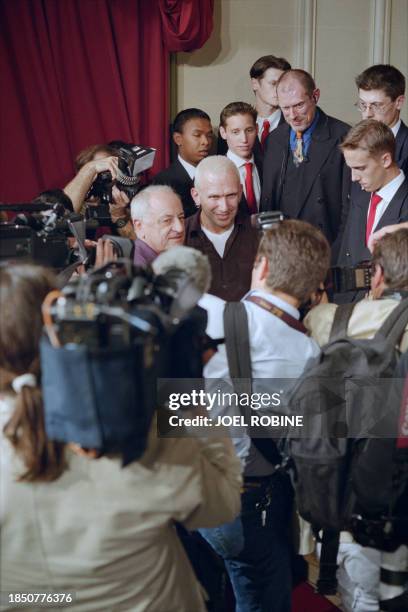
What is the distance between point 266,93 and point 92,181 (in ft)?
4.60

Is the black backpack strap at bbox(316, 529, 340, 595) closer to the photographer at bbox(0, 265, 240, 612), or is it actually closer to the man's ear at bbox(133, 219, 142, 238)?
the photographer at bbox(0, 265, 240, 612)

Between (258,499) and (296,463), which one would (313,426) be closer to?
(296,463)

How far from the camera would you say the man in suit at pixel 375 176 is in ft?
8.65

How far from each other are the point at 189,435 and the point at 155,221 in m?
1.35

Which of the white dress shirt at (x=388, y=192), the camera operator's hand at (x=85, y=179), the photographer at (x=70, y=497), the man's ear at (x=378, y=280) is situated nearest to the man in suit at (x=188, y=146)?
the camera operator's hand at (x=85, y=179)

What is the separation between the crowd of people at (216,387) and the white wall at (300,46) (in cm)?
102

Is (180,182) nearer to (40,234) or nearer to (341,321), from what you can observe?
(40,234)

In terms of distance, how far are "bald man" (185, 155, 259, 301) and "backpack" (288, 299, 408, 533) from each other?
97 cm

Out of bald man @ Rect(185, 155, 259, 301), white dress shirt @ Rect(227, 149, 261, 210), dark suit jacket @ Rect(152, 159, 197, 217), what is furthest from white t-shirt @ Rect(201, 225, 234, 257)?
white dress shirt @ Rect(227, 149, 261, 210)

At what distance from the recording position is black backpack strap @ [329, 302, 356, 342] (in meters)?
1.69

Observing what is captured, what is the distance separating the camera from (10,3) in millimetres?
3609

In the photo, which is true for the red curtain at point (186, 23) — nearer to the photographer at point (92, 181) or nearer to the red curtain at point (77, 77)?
the red curtain at point (77, 77)

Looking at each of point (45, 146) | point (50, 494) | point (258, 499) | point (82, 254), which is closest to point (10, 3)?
point (45, 146)

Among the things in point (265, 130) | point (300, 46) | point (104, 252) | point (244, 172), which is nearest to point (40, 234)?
point (104, 252)
